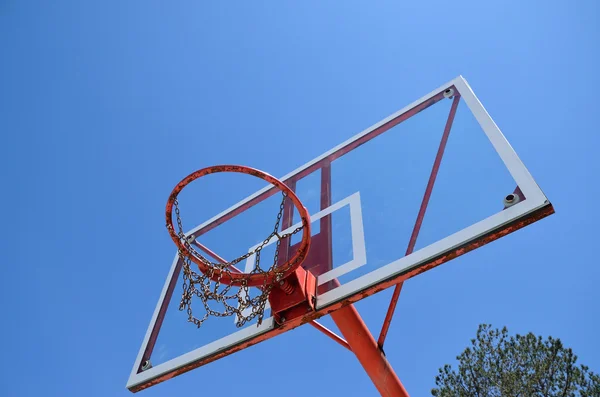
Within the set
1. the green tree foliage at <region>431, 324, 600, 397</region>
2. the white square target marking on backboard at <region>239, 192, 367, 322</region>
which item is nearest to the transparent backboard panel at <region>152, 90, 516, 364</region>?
the white square target marking on backboard at <region>239, 192, 367, 322</region>

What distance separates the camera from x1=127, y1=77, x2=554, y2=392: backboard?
8.23 ft

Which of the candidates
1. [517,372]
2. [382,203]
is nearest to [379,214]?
[382,203]

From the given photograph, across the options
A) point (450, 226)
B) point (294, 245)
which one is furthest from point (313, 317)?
point (450, 226)

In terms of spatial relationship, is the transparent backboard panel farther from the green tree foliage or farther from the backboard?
the green tree foliage

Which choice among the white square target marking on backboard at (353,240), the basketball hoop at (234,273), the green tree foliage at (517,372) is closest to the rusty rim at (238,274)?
the basketball hoop at (234,273)

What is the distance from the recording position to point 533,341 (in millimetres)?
7270

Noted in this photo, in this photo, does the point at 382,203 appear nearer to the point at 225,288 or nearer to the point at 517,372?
the point at 225,288

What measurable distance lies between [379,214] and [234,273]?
100cm

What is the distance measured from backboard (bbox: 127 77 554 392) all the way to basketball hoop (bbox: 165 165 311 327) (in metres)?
0.14

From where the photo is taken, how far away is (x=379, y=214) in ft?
10.2

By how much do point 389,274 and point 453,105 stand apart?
146 centimetres

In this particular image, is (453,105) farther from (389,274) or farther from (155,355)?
(155,355)

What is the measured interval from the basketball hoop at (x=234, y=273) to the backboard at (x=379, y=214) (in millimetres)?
137

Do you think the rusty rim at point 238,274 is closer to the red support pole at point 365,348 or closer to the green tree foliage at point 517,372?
the red support pole at point 365,348
